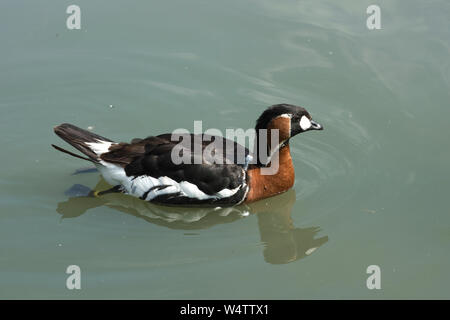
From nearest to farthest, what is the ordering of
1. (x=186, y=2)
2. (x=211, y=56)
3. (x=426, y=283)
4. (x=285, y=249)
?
(x=426, y=283), (x=285, y=249), (x=211, y=56), (x=186, y=2)

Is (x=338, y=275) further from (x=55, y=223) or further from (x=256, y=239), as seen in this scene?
(x=55, y=223)

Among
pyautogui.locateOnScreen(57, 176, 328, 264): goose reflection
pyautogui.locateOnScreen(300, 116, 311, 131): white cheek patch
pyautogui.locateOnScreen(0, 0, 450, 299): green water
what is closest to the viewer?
pyautogui.locateOnScreen(0, 0, 450, 299): green water

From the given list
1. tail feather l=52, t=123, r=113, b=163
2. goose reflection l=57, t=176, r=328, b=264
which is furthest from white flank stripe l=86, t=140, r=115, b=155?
goose reflection l=57, t=176, r=328, b=264

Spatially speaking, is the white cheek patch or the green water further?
the white cheek patch

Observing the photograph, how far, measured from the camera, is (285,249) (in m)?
8.45

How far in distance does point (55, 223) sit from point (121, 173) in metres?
1.03

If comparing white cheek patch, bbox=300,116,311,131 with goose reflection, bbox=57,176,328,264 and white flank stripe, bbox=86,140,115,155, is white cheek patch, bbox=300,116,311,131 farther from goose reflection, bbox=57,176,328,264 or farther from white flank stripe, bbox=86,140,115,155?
white flank stripe, bbox=86,140,115,155

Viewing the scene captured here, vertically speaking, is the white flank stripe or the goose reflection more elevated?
the white flank stripe

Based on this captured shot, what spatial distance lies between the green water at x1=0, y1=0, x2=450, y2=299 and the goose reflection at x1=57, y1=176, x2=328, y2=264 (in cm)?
3

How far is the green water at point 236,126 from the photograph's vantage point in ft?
25.8

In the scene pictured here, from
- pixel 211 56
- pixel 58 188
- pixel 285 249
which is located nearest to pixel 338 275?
pixel 285 249

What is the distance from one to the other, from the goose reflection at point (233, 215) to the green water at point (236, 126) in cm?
3

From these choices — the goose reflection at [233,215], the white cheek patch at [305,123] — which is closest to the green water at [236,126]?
the goose reflection at [233,215]

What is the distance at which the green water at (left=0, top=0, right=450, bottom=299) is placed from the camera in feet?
25.8
